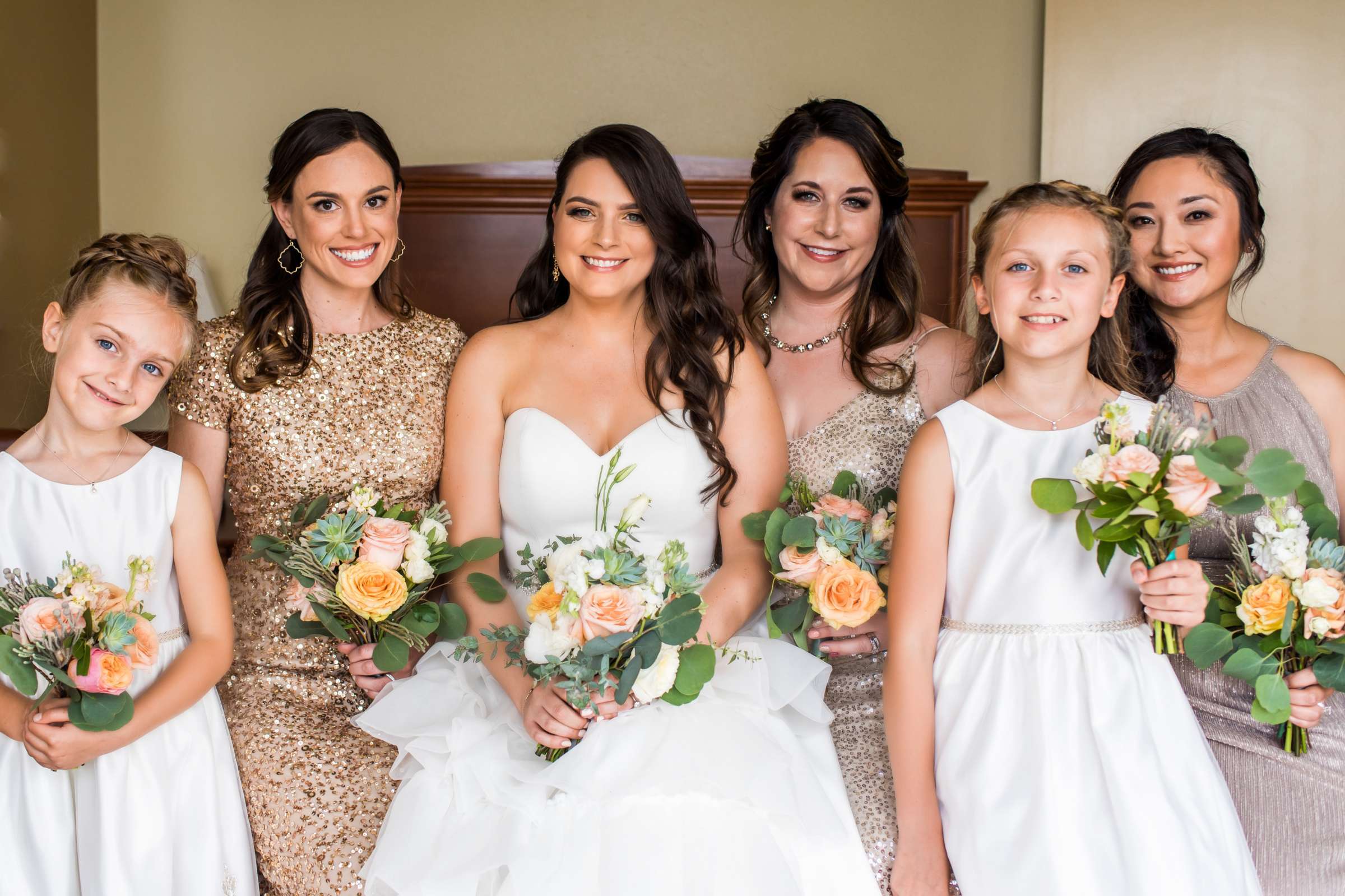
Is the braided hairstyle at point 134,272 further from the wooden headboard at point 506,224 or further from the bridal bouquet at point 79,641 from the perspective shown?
the wooden headboard at point 506,224

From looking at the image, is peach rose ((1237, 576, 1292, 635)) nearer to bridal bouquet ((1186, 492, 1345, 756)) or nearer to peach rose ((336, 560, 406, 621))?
bridal bouquet ((1186, 492, 1345, 756))

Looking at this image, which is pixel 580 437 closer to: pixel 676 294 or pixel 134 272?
pixel 676 294

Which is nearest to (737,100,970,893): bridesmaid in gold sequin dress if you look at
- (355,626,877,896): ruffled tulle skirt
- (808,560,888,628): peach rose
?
(808,560,888,628): peach rose

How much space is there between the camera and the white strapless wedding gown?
6.39ft

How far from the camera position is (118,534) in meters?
2.28

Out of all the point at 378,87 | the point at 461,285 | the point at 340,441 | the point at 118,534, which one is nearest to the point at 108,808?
the point at 118,534

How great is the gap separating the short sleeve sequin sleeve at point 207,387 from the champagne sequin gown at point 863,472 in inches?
57.8

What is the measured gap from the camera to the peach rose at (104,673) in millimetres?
1952

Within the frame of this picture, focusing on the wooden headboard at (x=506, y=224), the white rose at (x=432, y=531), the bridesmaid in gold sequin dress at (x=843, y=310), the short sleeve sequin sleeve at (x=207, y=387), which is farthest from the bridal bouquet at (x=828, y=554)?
the wooden headboard at (x=506, y=224)

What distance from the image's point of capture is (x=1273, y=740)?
2.40 metres

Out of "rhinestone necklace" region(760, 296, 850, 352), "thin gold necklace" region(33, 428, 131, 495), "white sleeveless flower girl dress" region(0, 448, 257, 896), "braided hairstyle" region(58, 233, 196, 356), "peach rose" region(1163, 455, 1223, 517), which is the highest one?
"braided hairstyle" region(58, 233, 196, 356)

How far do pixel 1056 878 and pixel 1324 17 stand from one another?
4.07 meters

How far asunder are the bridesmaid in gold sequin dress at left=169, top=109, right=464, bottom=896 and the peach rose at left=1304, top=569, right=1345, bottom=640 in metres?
2.01

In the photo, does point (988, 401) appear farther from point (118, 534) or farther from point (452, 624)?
point (118, 534)
